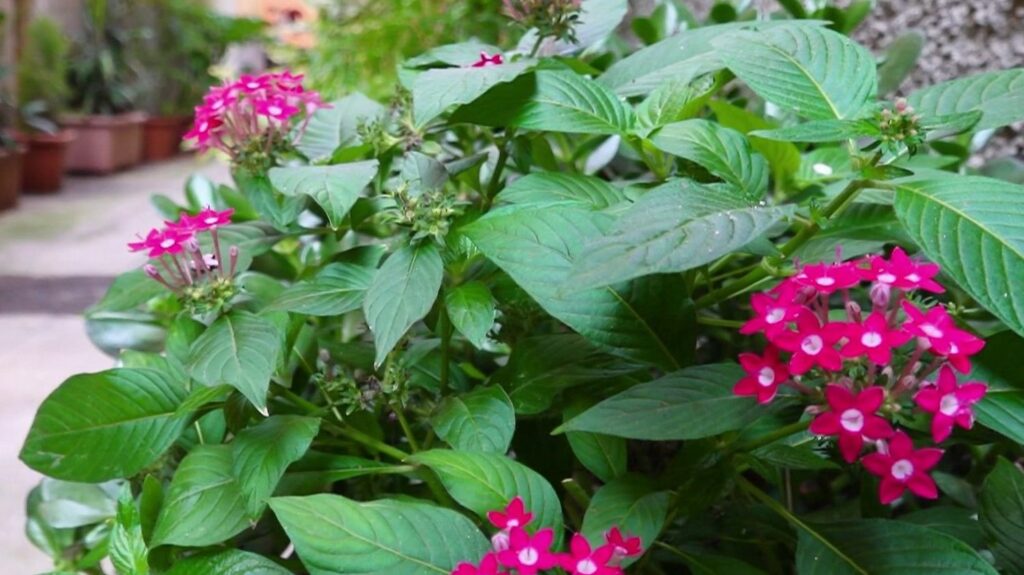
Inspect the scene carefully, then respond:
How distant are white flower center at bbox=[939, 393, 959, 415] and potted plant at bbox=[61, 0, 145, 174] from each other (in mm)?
5882

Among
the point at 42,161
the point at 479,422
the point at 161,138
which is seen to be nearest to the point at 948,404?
the point at 479,422

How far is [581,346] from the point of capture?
61 cm

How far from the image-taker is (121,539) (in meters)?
0.60

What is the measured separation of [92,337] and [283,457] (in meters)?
0.45

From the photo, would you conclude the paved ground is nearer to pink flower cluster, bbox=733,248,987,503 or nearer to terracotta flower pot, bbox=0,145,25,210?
terracotta flower pot, bbox=0,145,25,210

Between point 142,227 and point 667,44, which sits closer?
point 667,44

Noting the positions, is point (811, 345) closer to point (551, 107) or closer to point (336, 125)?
point (551, 107)

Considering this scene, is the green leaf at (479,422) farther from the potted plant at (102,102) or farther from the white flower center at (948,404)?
the potted plant at (102,102)

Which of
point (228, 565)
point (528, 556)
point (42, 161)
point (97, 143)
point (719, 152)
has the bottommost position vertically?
point (97, 143)

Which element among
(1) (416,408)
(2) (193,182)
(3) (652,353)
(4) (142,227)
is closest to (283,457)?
(1) (416,408)

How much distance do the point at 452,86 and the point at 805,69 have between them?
229 mm

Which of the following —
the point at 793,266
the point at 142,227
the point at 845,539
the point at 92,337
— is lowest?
the point at 142,227

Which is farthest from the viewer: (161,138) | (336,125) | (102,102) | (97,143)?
(161,138)

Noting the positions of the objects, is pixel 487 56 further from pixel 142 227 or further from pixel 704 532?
pixel 142 227
